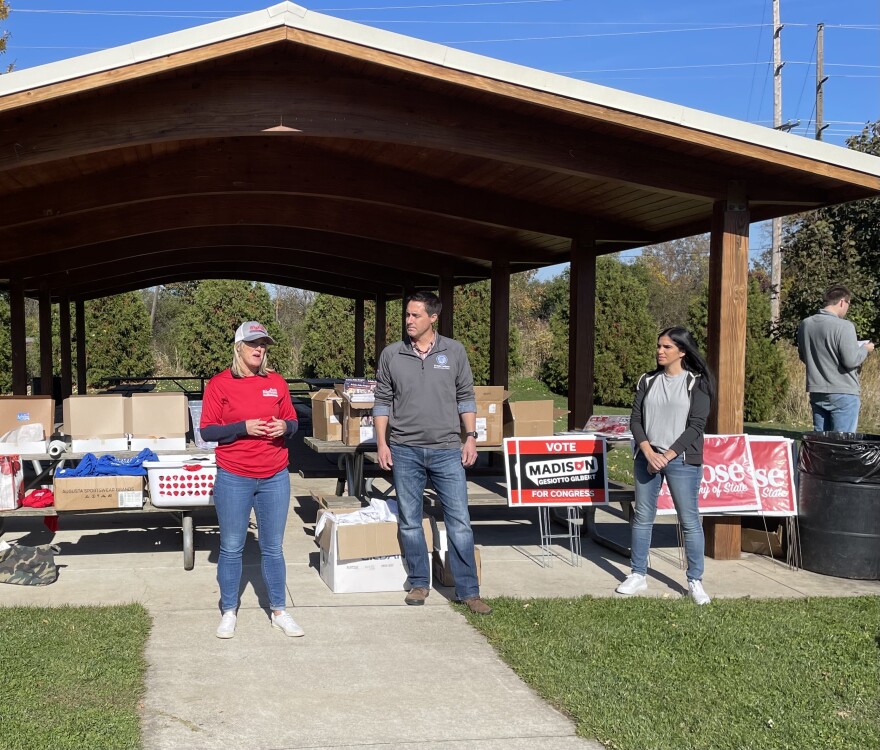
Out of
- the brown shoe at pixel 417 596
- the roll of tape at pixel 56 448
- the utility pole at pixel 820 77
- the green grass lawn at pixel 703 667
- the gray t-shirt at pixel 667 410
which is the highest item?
the utility pole at pixel 820 77

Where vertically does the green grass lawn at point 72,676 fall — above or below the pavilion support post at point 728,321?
below

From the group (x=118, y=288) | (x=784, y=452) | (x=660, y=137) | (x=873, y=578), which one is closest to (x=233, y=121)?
(x=660, y=137)

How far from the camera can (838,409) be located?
25.7 feet

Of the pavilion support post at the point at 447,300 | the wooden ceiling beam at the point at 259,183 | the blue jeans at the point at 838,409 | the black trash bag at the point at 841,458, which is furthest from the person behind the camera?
the pavilion support post at the point at 447,300

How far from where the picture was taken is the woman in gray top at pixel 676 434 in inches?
241

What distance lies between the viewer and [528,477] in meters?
7.29

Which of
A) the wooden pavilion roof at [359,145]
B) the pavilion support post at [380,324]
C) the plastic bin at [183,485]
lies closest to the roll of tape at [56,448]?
the plastic bin at [183,485]

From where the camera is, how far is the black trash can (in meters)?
6.81

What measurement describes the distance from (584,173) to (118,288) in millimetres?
14430

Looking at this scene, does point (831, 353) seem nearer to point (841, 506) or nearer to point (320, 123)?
point (841, 506)

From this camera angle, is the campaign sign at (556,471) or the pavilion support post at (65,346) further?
the pavilion support post at (65,346)

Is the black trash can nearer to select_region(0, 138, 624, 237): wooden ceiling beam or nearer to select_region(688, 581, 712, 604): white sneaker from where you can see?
select_region(688, 581, 712, 604): white sneaker

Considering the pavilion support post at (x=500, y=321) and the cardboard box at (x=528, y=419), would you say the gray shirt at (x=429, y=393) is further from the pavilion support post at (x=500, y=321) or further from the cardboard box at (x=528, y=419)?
the pavilion support post at (x=500, y=321)

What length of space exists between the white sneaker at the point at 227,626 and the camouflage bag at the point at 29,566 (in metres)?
1.84
